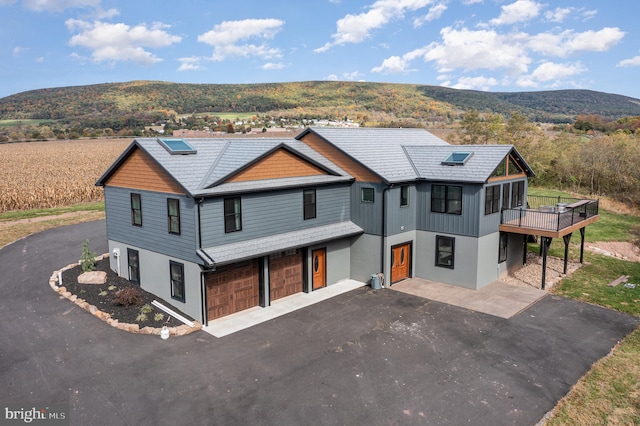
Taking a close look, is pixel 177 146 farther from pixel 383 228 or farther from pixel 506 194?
pixel 506 194

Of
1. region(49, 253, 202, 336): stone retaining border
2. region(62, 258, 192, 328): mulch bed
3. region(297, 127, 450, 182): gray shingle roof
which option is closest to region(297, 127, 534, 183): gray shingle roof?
region(297, 127, 450, 182): gray shingle roof

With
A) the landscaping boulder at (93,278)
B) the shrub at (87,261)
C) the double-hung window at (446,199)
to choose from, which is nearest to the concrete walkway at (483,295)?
the double-hung window at (446,199)

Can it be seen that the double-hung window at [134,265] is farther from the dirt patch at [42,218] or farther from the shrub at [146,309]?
the dirt patch at [42,218]

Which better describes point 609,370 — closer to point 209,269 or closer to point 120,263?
point 209,269

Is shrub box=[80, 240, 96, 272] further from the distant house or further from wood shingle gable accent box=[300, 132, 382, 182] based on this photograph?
wood shingle gable accent box=[300, 132, 382, 182]

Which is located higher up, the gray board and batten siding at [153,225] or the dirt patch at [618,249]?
the gray board and batten siding at [153,225]

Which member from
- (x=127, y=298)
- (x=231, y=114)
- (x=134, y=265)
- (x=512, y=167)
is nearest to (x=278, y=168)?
(x=134, y=265)

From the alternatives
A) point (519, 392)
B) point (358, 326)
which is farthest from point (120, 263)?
point (519, 392)
